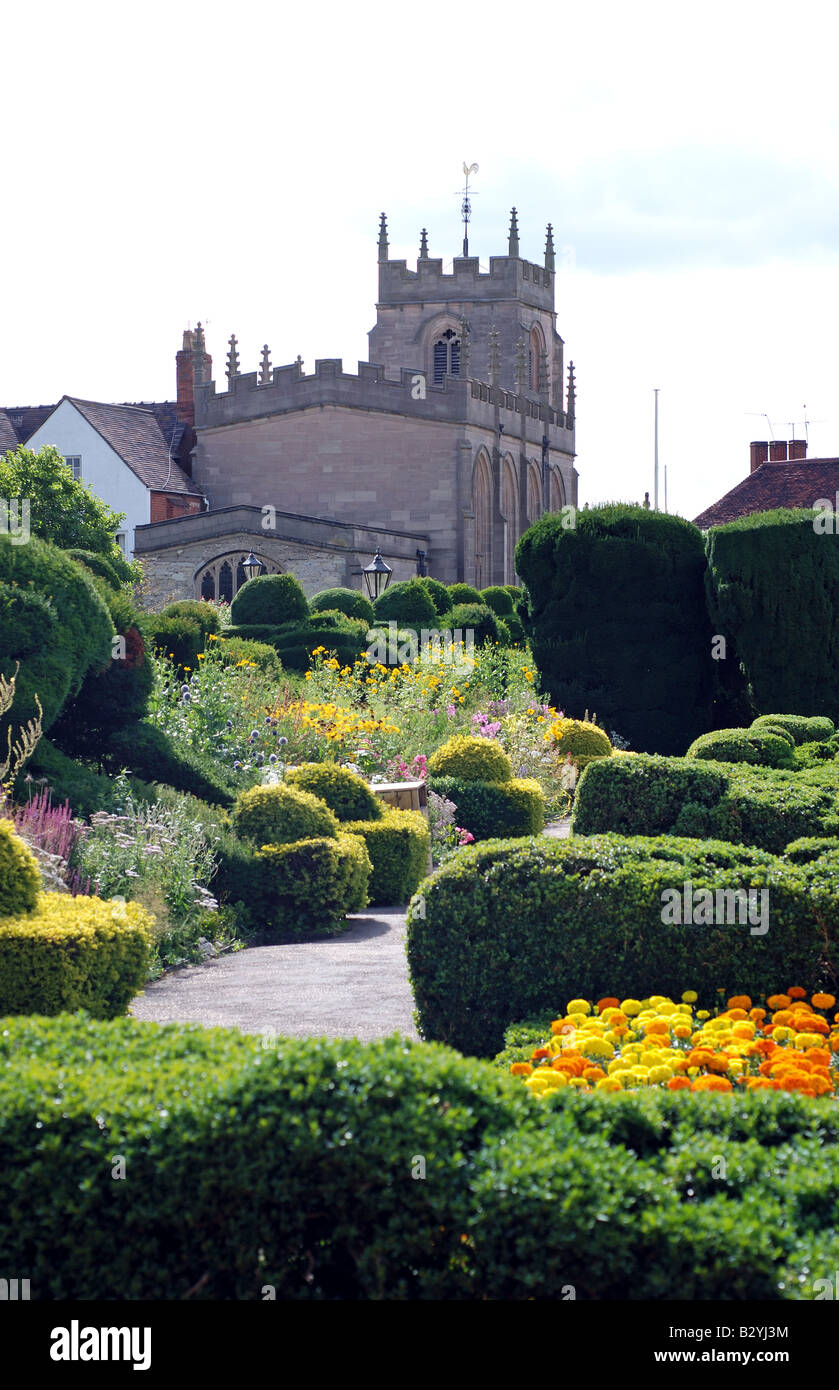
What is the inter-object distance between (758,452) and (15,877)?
43.8 m

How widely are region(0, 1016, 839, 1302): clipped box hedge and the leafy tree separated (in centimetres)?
1706

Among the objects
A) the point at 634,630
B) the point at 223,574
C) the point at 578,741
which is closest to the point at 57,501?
the point at 634,630

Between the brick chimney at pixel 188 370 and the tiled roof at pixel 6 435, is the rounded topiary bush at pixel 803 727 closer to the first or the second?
the tiled roof at pixel 6 435

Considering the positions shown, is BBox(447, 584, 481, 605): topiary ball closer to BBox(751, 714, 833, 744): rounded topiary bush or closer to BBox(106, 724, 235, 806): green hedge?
BBox(751, 714, 833, 744): rounded topiary bush

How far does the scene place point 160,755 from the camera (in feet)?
41.2

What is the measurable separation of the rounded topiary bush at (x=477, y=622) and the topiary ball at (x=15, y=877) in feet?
72.0

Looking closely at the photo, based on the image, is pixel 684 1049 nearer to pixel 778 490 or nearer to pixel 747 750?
pixel 747 750

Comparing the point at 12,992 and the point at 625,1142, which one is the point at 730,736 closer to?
the point at 12,992

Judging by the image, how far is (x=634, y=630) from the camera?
21.1 m

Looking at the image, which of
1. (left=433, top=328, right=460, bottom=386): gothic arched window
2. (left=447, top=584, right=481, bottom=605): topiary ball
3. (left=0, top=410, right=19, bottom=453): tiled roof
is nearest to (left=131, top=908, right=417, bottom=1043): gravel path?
(left=447, top=584, right=481, bottom=605): topiary ball

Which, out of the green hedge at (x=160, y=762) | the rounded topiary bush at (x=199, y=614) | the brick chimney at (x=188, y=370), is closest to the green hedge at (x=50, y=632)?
the green hedge at (x=160, y=762)

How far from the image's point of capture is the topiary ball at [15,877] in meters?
7.46

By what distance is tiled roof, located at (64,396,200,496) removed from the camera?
156 ft
